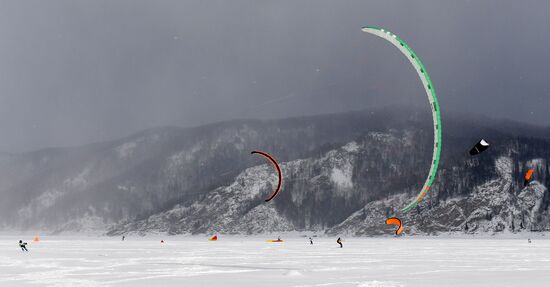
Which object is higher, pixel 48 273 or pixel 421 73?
pixel 421 73

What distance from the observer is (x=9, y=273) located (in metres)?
33.8

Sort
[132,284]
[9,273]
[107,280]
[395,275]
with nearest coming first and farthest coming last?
[132,284], [107,280], [395,275], [9,273]

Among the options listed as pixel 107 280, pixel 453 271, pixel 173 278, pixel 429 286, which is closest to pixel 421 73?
pixel 429 286

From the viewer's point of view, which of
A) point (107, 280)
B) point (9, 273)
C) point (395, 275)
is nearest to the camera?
point (107, 280)

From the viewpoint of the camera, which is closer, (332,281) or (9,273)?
(332,281)

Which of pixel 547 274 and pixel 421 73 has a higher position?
pixel 421 73

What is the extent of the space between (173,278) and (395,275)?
11.1 metres

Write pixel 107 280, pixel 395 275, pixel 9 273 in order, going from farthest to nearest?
1. pixel 9 273
2. pixel 395 275
3. pixel 107 280

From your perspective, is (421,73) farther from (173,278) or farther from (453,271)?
(173,278)

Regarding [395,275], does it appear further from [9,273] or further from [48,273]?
[9,273]

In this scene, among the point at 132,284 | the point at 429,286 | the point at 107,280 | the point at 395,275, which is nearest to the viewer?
the point at 429,286

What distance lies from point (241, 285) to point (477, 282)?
10.4 m

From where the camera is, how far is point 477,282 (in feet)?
89.2

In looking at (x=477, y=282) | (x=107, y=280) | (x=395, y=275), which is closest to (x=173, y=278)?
(x=107, y=280)
